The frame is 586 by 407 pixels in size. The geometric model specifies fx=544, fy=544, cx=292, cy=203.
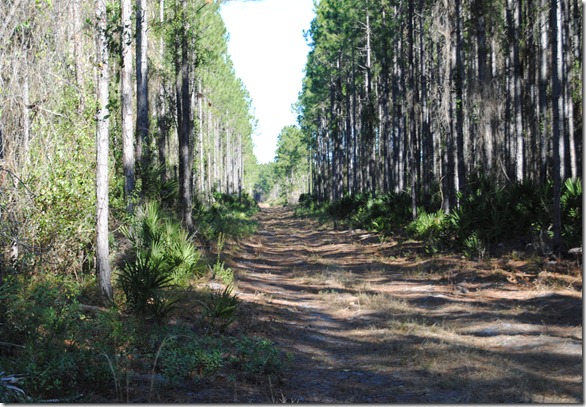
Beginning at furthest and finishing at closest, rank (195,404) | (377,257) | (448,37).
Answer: (448,37)
(377,257)
(195,404)

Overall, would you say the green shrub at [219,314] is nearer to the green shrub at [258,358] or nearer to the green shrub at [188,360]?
the green shrub at [258,358]

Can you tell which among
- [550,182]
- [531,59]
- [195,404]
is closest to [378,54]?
[531,59]

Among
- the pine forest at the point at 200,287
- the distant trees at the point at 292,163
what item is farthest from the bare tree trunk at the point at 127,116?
the distant trees at the point at 292,163

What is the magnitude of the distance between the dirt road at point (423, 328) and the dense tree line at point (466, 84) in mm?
2471

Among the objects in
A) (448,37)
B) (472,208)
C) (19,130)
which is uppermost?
(448,37)

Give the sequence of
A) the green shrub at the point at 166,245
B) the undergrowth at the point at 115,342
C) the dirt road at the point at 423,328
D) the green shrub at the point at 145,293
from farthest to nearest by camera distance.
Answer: the green shrub at the point at 166,245, the green shrub at the point at 145,293, the dirt road at the point at 423,328, the undergrowth at the point at 115,342

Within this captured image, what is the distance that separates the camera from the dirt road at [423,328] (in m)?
6.10

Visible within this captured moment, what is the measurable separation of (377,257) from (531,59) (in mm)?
12970

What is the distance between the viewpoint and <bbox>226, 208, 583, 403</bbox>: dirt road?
6.10 m

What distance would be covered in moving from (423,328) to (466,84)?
A: 20.2 m

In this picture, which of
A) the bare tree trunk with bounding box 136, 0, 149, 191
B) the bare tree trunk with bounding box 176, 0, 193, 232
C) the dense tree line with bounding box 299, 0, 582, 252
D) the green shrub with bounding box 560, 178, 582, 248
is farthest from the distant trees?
the green shrub with bounding box 560, 178, 582, 248

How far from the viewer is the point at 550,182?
13797 millimetres

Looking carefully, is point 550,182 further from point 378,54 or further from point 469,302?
point 378,54

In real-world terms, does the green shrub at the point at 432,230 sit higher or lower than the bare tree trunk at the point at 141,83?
lower
